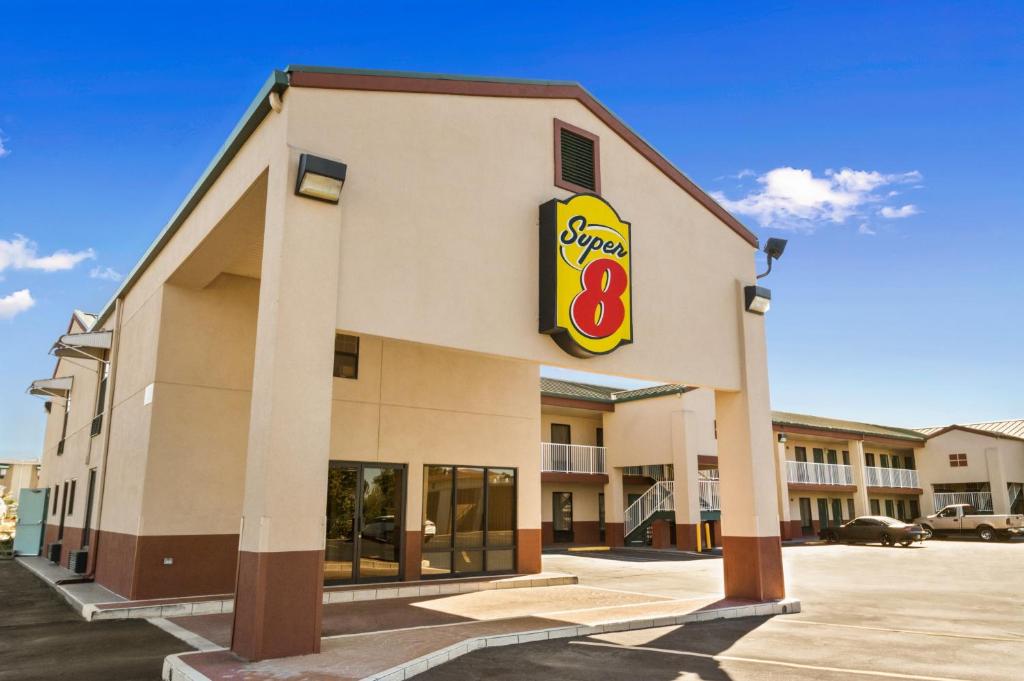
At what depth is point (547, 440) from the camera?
31.4 m

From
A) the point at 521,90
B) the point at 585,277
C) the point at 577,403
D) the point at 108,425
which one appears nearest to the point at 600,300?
the point at 585,277

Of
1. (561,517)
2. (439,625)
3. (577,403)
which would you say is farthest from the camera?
(561,517)

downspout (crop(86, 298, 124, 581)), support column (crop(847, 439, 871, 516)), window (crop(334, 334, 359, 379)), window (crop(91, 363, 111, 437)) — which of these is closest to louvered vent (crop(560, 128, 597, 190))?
window (crop(334, 334, 359, 379))

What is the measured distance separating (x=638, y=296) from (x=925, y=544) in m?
27.9

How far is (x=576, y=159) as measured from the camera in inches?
499

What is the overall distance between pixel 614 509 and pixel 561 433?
3.98 meters

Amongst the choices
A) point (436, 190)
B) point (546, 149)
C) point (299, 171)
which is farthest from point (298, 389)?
point (546, 149)

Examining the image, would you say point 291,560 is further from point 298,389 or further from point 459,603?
point 459,603

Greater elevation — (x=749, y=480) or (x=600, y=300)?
(x=600, y=300)

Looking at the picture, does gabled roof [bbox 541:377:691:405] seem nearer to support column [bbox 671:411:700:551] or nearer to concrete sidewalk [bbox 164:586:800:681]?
support column [bbox 671:411:700:551]

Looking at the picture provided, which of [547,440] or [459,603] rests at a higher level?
[547,440]

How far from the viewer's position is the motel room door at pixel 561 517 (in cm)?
3108

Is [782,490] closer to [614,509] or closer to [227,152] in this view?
[614,509]

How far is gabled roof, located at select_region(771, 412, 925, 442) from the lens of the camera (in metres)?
36.1
